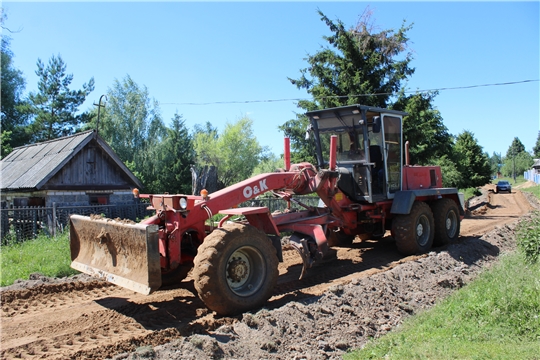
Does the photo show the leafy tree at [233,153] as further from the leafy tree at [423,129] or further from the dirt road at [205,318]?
the dirt road at [205,318]

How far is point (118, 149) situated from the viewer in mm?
39844

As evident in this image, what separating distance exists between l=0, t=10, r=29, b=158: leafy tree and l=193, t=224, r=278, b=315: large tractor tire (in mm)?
33315

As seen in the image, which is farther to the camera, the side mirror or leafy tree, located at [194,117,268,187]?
leafy tree, located at [194,117,268,187]

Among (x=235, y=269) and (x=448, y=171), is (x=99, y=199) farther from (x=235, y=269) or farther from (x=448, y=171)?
(x=448, y=171)

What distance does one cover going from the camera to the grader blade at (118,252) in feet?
17.0

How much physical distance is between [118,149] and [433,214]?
114ft

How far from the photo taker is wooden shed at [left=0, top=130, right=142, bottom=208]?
51.7 feet

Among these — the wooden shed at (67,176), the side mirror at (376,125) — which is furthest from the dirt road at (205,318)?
the wooden shed at (67,176)

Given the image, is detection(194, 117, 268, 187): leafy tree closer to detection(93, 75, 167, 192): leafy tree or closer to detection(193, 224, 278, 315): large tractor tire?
detection(93, 75, 167, 192): leafy tree

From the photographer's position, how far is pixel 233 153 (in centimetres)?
4350

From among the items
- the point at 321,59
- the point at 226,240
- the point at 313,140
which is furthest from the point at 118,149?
the point at 226,240

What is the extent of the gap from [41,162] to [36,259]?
358 inches

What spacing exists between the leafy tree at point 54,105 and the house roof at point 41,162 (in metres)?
15.7

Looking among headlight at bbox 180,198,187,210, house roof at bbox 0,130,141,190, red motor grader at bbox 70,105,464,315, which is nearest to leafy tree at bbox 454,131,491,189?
red motor grader at bbox 70,105,464,315
